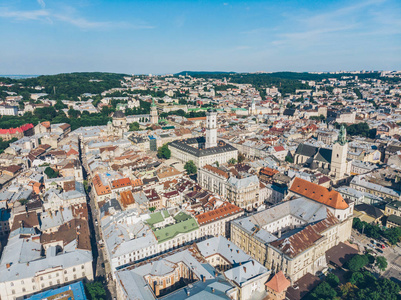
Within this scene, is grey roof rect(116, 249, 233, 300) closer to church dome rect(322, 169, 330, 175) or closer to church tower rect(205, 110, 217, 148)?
church dome rect(322, 169, 330, 175)

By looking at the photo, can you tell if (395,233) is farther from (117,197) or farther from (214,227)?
(117,197)

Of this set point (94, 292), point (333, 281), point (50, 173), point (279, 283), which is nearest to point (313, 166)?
point (333, 281)

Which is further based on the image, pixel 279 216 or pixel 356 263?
pixel 279 216

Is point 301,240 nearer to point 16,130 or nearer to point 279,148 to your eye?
point 279,148

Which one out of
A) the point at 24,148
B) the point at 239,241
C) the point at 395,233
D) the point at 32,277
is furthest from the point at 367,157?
the point at 24,148

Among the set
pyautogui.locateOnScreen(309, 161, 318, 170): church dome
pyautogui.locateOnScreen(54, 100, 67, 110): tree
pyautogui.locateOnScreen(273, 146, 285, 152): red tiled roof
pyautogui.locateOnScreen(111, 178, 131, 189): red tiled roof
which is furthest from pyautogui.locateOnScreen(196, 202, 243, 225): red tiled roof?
pyautogui.locateOnScreen(54, 100, 67, 110): tree

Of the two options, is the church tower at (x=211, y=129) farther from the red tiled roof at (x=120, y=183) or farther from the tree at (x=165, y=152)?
the red tiled roof at (x=120, y=183)
